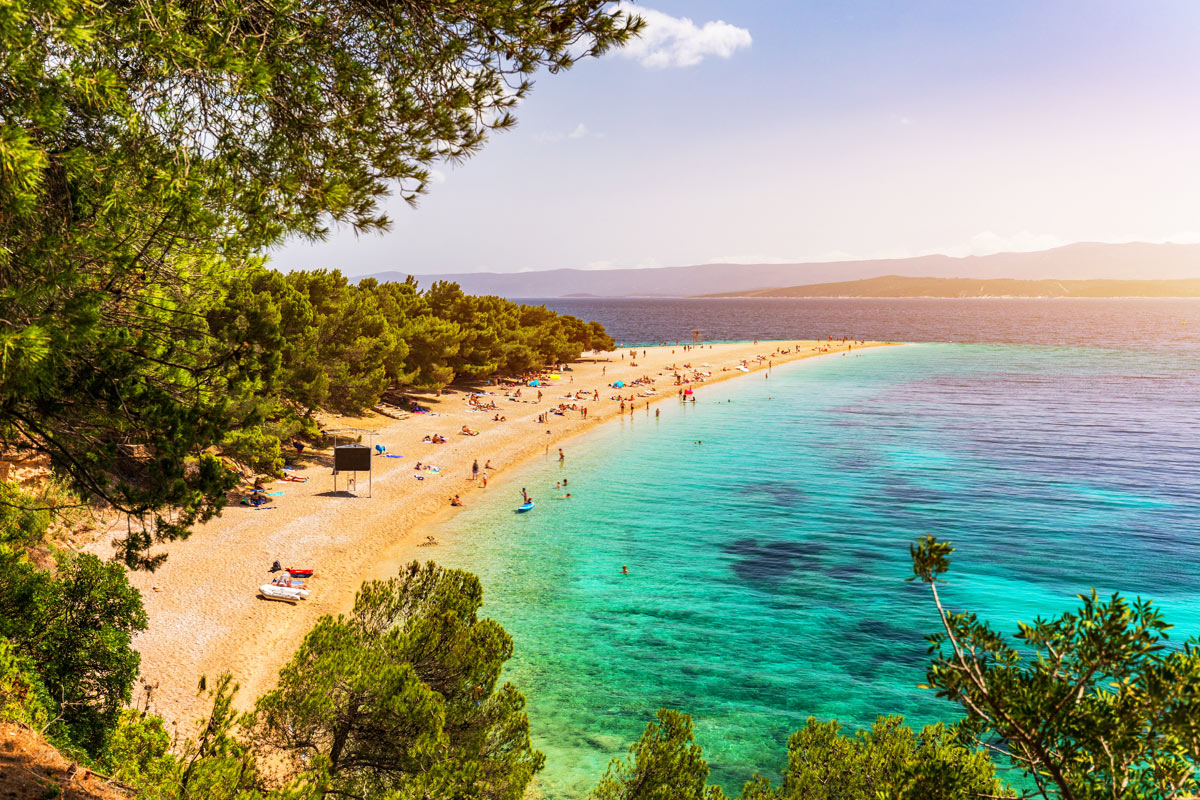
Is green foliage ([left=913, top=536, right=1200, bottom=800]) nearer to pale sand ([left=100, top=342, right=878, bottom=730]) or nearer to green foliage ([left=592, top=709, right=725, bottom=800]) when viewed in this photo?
green foliage ([left=592, top=709, right=725, bottom=800])

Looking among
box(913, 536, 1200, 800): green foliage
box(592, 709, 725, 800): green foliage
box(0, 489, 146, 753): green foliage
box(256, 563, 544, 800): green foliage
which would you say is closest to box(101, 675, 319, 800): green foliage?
box(256, 563, 544, 800): green foliage

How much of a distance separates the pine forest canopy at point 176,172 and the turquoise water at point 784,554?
1203cm

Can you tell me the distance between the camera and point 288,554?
2491 cm

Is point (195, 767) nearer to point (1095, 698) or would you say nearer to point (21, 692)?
point (21, 692)

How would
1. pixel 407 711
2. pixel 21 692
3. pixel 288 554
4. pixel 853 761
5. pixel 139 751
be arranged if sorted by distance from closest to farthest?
pixel 139 751
pixel 21 692
pixel 407 711
pixel 853 761
pixel 288 554

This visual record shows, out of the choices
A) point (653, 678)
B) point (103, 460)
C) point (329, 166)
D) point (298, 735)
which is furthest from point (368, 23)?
point (653, 678)

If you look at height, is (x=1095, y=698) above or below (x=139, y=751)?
above

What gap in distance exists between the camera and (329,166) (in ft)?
27.6

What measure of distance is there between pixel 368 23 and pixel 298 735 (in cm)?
985

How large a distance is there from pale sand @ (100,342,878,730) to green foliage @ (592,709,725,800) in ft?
35.5

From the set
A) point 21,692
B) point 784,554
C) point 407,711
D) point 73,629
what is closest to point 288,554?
point 73,629

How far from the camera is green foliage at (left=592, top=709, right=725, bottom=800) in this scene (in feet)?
34.3

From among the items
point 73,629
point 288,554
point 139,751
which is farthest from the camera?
point 288,554

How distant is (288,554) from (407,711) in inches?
680
